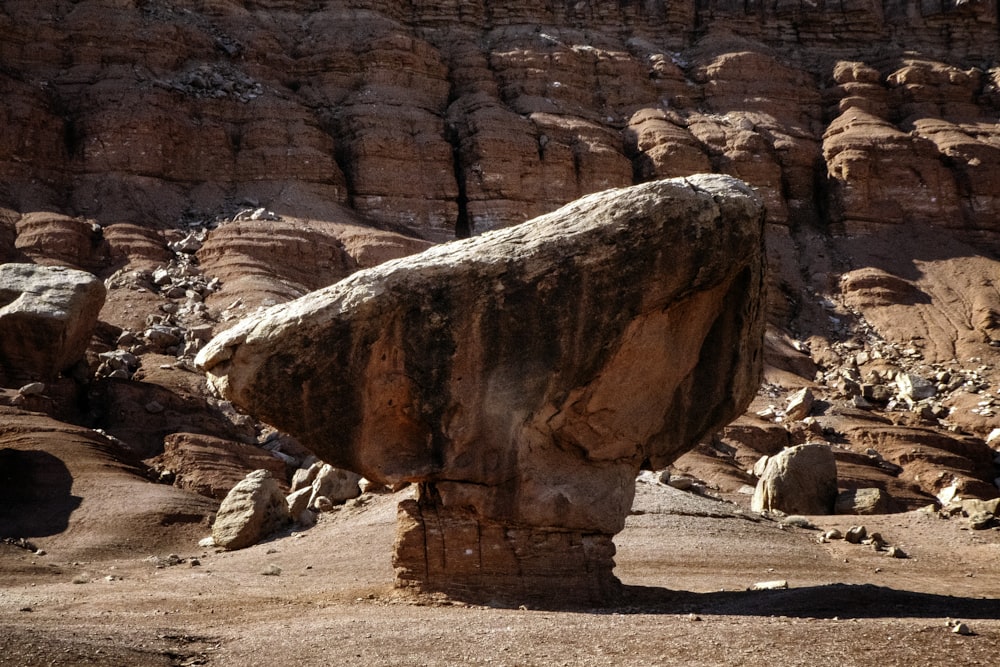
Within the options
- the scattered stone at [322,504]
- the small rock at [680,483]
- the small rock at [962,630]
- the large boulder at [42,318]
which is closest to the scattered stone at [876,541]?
the small rock at [680,483]

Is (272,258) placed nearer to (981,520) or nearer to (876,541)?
(876,541)

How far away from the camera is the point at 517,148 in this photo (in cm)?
4559

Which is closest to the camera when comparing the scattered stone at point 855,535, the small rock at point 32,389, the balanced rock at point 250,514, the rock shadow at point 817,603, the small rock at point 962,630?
the small rock at point 962,630

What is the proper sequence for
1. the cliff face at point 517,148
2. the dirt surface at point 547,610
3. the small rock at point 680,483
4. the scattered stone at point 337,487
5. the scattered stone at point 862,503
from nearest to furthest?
the dirt surface at point 547,610 < the scattered stone at point 337,487 < the small rock at point 680,483 < the scattered stone at point 862,503 < the cliff face at point 517,148

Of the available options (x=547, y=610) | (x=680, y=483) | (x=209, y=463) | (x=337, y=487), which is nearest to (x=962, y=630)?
(x=547, y=610)

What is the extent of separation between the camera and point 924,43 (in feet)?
181

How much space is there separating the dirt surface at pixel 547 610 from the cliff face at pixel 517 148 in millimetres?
12937

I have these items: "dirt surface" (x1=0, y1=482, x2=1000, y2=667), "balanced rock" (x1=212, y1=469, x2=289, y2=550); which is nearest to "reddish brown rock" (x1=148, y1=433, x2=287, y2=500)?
"balanced rock" (x1=212, y1=469, x2=289, y2=550)

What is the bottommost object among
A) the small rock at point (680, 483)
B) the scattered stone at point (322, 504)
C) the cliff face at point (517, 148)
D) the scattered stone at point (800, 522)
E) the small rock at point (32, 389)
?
the scattered stone at point (322, 504)

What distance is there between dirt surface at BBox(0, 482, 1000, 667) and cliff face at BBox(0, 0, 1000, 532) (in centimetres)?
1294

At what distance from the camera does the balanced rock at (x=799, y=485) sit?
23234mm

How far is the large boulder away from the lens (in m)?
25.8

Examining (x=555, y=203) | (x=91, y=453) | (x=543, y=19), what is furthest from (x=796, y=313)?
(x=91, y=453)

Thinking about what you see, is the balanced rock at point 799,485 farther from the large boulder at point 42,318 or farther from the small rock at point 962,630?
the large boulder at point 42,318
